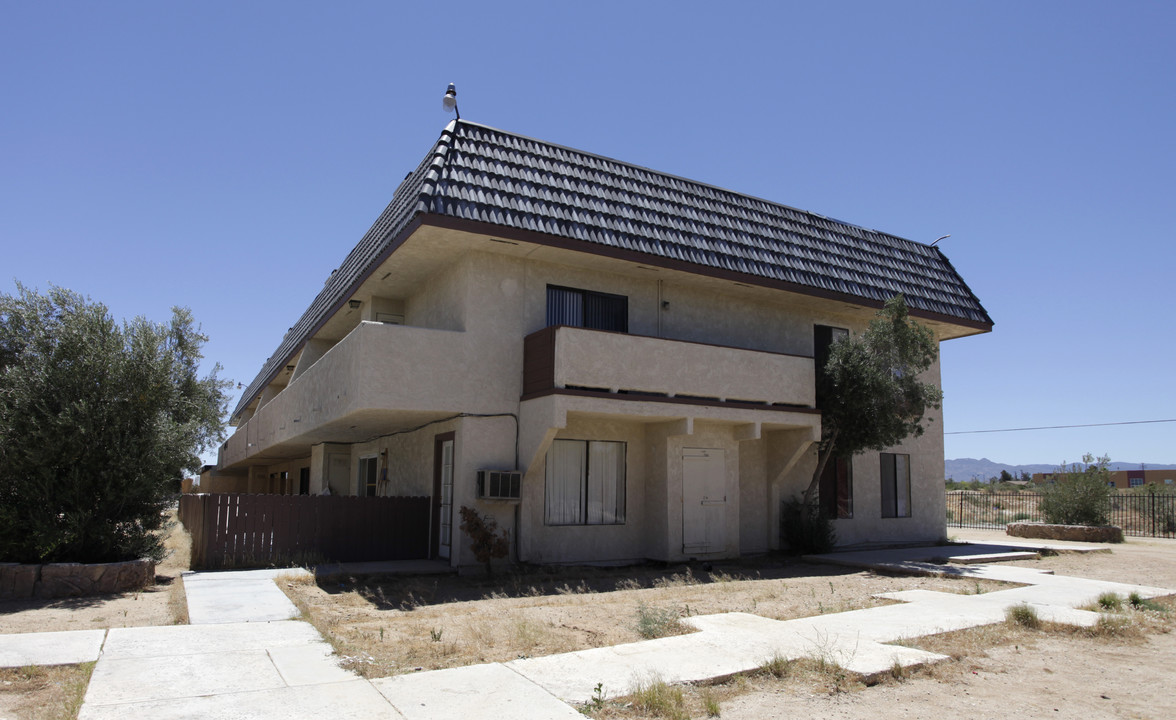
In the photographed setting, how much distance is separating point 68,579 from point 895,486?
18.2 meters

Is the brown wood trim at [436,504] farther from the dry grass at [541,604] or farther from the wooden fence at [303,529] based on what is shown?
the dry grass at [541,604]

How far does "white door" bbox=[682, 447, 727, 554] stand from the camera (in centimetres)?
1633

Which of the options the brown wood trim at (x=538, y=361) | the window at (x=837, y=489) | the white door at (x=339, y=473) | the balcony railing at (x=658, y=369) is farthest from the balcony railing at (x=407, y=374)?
the window at (x=837, y=489)

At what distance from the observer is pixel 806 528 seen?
58.8ft

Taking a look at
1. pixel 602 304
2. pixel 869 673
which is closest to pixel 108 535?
pixel 602 304

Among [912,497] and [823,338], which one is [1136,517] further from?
[823,338]

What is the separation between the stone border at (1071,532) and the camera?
22188 millimetres

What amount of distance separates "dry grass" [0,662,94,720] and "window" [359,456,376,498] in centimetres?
1390

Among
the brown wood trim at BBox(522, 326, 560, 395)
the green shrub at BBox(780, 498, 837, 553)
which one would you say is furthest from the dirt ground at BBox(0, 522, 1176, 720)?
the brown wood trim at BBox(522, 326, 560, 395)

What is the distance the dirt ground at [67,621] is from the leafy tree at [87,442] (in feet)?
3.42

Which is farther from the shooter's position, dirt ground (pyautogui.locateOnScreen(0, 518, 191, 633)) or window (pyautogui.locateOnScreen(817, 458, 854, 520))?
window (pyautogui.locateOnScreen(817, 458, 854, 520))

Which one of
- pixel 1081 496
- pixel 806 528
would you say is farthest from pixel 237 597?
pixel 1081 496

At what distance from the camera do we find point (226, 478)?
1789 inches

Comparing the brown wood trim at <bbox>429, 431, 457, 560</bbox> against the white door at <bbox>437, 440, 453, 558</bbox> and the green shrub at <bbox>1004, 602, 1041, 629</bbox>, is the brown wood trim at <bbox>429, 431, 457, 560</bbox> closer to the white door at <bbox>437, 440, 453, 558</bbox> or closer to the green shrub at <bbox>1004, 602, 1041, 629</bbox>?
the white door at <bbox>437, 440, 453, 558</bbox>
